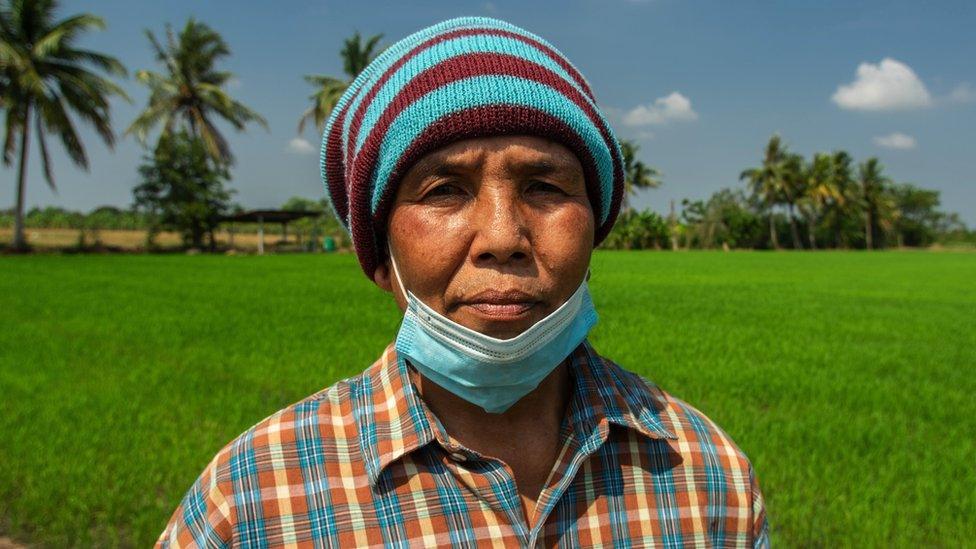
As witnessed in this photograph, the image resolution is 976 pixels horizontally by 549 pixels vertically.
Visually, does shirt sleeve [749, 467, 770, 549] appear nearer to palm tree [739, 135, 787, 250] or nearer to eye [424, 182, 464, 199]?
eye [424, 182, 464, 199]

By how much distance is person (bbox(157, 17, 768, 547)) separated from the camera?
3.46 feet

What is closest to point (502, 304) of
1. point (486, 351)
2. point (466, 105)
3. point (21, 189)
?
point (486, 351)

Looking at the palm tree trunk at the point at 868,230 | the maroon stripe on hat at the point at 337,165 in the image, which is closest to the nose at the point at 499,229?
the maroon stripe on hat at the point at 337,165

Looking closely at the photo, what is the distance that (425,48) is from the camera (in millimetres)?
1126

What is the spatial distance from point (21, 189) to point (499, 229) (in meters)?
28.1

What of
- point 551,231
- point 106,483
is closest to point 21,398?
point 106,483

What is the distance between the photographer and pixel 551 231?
1093 millimetres

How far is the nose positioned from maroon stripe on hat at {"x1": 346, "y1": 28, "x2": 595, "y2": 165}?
0.83 feet

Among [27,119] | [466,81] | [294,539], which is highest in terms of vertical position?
[27,119]

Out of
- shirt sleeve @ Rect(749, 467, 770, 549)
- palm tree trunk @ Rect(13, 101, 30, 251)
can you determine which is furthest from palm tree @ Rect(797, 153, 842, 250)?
shirt sleeve @ Rect(749, 467, 770, 549)

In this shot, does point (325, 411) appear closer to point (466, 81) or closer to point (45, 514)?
point (466, 81)

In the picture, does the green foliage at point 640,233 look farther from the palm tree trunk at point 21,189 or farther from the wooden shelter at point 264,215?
the palm tree trunk at point 21,189

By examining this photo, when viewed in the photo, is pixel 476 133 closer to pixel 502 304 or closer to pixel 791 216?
pixel 502 304

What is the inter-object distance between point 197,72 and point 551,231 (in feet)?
117
